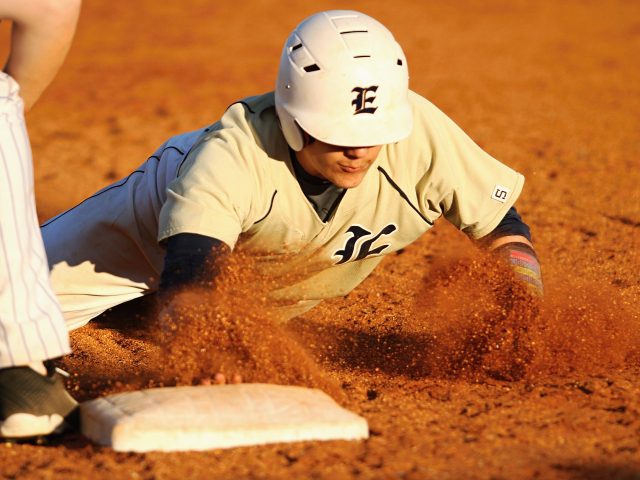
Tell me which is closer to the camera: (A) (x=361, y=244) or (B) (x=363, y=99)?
(B) (x=363, y=99)

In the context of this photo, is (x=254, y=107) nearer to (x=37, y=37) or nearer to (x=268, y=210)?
(x=268, y=210)

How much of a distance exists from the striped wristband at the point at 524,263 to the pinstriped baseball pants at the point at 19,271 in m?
1.87

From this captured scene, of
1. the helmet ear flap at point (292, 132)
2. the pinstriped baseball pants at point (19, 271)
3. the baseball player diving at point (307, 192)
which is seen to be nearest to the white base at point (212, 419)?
the pinstriped baseball pants at point (19, 271)

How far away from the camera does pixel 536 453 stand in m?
3.33

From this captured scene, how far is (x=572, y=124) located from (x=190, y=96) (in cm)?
407

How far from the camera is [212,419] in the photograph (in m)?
3.33

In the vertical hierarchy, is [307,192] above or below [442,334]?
above

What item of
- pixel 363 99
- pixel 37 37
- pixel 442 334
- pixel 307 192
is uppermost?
pixel 37 37

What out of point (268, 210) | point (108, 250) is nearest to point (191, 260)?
point (268, 210)

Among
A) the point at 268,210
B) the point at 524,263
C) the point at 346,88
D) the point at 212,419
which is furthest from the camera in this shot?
the point at 524,263

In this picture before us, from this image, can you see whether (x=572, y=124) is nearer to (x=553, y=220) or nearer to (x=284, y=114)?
(x=553, y=220)

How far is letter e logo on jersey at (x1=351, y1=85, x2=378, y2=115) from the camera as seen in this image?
3.86 metres

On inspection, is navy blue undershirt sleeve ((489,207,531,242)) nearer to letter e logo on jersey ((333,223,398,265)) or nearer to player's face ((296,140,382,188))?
letter e logo on jersey ((333,223,398,265))

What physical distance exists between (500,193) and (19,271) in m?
1.99
